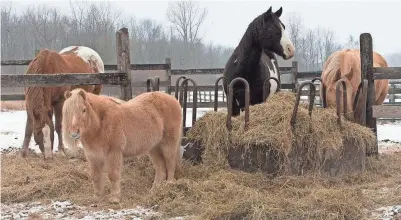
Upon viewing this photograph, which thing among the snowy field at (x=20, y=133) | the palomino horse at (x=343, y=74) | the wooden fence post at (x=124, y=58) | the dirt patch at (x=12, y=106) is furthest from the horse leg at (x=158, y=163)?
the dirt patch at (x=12, y=106)

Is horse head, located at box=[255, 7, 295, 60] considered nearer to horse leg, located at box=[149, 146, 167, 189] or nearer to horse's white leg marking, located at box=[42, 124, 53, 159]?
horse leg, located at box=[149, 146, 167, 189]

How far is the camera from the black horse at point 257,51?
21.4 ft

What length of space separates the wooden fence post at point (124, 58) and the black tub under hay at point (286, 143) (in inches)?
53.8

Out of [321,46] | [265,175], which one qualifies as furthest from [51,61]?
[321,46]

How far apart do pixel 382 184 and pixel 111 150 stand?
3140mm

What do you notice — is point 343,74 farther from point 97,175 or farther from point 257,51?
point 97,175

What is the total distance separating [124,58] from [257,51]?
2.05 metres

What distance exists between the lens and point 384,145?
8.35 metres

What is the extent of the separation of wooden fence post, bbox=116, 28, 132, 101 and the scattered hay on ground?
Result: 3.30 feet

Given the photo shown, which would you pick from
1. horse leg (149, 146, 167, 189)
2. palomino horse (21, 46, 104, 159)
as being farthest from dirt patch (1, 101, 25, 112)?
horse leg (149, 146, 167, 189)

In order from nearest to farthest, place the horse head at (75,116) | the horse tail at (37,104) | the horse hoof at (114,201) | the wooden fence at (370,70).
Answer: the horse head at (75,116)
the horse hoof at (114,201)
the wooden fence at (370,70)
the horse tail at (37,104)

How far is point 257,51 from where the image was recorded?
22.0 feet

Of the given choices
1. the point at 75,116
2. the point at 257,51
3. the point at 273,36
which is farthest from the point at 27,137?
the point at 273,36

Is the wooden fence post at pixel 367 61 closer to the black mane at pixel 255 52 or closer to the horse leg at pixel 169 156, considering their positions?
the black mane at pixel 255 52
